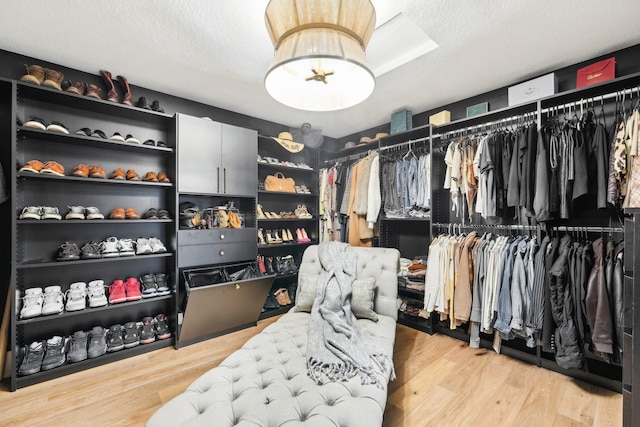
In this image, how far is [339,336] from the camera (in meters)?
1.52

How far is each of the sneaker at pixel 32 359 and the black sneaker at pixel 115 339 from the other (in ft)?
1.26

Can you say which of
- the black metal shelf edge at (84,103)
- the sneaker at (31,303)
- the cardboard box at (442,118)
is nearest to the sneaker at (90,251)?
the sneaker at (31,303)

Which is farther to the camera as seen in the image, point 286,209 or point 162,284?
point 286,209

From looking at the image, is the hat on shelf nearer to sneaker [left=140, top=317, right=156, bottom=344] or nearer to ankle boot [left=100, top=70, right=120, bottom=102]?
ankle boot [left=100, top=70, right=120, bottom=102]

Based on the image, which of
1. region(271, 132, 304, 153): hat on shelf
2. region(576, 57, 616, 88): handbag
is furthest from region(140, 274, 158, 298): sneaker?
region(576, 57, 616, 88): handbag

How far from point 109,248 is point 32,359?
2.81ft

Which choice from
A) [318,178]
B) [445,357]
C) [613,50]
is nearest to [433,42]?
[613,50]

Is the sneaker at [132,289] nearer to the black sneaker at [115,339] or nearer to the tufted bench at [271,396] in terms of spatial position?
the black sneaker at [115,339]

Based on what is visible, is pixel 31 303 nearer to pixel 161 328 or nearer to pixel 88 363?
pixel 88 363

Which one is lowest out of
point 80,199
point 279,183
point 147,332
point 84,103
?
point 147,332

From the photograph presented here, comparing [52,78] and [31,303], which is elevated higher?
[52,78]

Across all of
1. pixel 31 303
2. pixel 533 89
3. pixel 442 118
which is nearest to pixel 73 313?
pixel 31 303

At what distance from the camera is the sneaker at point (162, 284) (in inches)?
94.3

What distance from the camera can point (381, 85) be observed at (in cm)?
247
